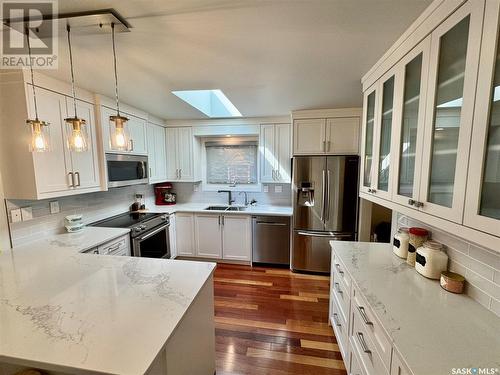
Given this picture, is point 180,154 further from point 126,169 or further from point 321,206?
point 321,206

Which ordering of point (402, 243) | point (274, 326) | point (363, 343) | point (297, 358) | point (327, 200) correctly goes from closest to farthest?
point (363, 343)
point (402, 243)
point (297, 358)
point (274, 326)
point (327, 200)

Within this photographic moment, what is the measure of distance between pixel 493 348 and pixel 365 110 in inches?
70.4

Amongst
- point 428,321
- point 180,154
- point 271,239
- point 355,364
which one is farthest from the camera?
point 180,154

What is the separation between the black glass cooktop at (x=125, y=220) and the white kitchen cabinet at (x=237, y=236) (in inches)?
43.2

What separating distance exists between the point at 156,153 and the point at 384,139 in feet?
10.3

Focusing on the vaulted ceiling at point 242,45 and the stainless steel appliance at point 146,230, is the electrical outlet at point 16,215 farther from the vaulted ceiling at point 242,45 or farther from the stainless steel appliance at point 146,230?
the vaulted ceiling at point 242,45

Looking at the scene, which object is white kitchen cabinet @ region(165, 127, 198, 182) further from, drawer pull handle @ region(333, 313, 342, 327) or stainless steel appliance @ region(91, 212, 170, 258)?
drawer pull handle @ region(333, 313, 342, 327)

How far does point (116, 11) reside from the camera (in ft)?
3.73

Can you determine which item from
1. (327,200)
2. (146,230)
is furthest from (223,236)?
(327,200)

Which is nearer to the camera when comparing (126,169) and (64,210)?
(64,210)

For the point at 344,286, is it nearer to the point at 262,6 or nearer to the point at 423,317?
the point at 423,317

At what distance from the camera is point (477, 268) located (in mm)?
1179

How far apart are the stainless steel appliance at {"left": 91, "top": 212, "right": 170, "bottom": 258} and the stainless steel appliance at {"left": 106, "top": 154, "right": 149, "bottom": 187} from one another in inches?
19.1

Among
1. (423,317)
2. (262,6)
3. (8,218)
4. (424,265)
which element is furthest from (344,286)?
(8,218)
